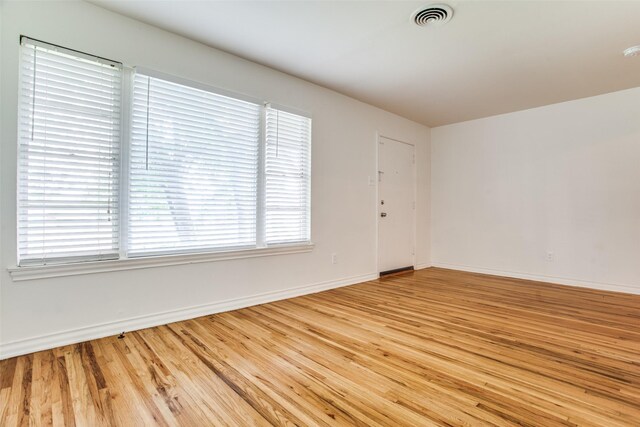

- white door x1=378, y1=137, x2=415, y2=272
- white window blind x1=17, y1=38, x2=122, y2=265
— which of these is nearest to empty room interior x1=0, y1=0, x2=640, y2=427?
white window blind x1=17, y1=38, x2=122, y2=265

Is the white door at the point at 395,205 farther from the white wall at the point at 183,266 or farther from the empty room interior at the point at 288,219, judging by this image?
A: the empty room interior at the point at 288,219

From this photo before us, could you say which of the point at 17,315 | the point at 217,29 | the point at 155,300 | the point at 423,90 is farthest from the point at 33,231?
the point at 423,90

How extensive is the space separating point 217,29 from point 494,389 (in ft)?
10.5

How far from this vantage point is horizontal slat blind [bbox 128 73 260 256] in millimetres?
2536

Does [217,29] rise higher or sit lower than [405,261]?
A: higher

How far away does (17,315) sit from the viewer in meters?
2.05

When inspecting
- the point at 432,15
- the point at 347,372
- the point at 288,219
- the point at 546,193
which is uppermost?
the point at 432,15

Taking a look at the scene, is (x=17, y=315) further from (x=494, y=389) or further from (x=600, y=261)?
(x=600, y=261)

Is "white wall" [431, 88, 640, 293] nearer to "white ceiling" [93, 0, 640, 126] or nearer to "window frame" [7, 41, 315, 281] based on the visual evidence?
"white ceiling" [93, 0, 640, 126]

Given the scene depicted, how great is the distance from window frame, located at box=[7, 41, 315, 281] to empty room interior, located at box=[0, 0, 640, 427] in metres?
0.02

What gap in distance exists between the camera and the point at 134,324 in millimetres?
2479

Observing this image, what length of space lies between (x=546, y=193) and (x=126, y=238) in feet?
16.9

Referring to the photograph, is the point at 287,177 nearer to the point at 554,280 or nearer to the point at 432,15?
the point at 432,15

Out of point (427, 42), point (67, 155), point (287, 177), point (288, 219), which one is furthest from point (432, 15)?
point (67, 155)
